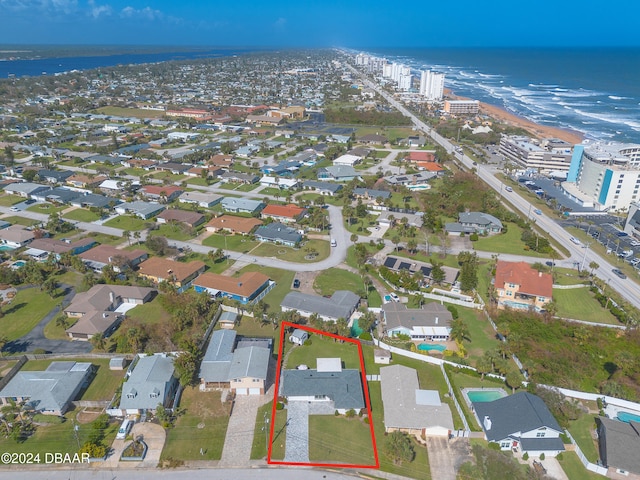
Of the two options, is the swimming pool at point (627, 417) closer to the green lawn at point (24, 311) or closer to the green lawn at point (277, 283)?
the green lawn at point (277, 283)

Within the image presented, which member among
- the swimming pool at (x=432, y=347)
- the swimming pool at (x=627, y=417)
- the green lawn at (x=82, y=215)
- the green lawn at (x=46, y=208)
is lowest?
the swimming pool at (x=432, y=347)

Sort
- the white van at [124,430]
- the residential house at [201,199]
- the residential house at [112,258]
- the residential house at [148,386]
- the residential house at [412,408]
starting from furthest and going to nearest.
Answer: the residential house at [201,199], the residential house at [112,258], the residential house at [148,386], the residential house at [412,408], the white van at [124,430]

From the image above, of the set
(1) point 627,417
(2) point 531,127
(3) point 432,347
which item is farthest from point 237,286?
(2) point 531,127

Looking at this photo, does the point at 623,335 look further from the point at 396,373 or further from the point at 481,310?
the point at 396,373

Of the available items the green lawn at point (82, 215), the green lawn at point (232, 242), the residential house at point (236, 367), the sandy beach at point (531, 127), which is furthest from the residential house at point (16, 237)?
the sandy beach at point (531, 127)

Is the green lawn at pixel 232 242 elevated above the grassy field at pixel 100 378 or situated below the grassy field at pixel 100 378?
above

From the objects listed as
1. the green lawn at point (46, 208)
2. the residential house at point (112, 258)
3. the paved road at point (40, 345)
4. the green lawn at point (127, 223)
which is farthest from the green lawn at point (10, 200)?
the paved road at point (40, 345)

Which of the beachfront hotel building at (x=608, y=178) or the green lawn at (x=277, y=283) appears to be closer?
the green lawn at (x=277, y=283)

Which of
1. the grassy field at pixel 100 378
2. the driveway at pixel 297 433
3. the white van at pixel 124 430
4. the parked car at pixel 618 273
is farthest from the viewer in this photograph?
the parked car at pixel 618 273
